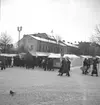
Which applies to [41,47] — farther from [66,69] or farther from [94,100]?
[94,100]

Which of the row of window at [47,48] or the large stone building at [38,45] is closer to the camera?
the large stone building at [38,45]

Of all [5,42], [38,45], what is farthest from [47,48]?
[5,42]

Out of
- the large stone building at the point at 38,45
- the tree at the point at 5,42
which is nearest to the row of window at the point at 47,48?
the large stone building at the point at 38,45

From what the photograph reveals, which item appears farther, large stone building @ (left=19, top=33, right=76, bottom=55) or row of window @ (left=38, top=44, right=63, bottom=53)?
row of window @ (left=38, top=44, right=63, bottom=53)

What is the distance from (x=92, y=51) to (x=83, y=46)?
465 centimetres

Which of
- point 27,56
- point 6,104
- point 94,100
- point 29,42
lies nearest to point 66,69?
point 94,100

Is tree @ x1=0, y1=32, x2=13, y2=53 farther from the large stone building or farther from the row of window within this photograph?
the row of window

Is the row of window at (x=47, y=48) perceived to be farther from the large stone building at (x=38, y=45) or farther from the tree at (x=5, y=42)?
the tree at (x=5, y=42)

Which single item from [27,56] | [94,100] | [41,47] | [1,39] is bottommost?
[94,100]

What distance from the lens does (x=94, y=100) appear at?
197 inches

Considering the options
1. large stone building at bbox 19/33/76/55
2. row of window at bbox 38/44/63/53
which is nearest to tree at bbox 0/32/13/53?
large stone building at bbox 19/33/76/55

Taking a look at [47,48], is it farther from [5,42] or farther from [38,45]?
[5,42]

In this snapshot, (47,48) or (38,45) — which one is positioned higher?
(38,45)

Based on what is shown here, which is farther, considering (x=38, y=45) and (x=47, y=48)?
(x=47, y=48)
